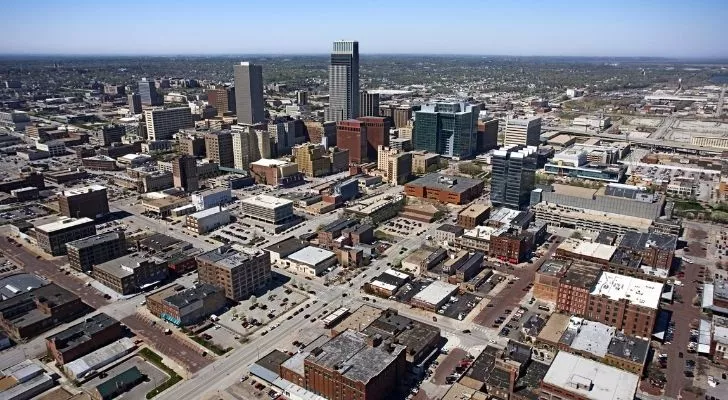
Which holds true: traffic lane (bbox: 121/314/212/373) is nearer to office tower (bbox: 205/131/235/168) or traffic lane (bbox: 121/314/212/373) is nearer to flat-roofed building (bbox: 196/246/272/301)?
flat-roofed building (bbox: 196/246/272/301)

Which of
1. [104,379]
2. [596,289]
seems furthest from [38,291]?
[596,289]

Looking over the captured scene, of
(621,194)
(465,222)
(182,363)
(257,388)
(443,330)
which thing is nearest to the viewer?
(257,388)

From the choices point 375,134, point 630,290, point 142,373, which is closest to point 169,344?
point 142,373

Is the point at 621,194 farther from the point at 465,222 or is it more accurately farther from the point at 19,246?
the point at 19,246

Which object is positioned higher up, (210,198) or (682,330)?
(210,198)

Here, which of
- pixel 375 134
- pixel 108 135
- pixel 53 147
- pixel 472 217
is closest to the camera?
pixel 472 217

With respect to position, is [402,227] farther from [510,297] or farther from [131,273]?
[131,273]
